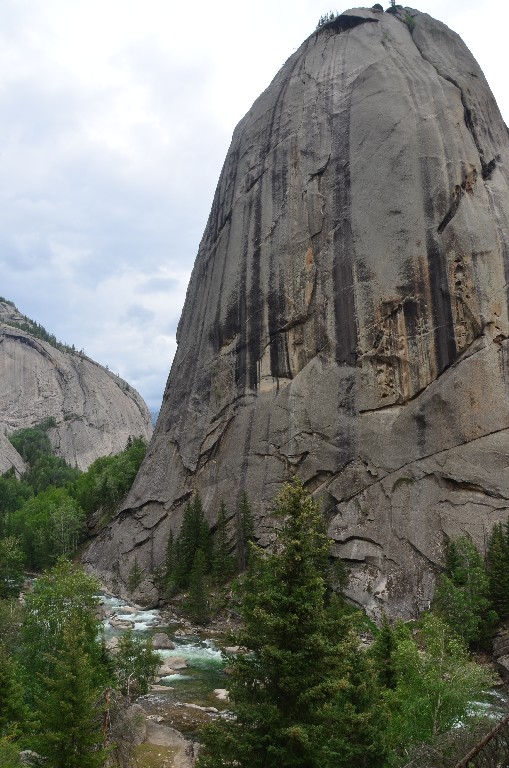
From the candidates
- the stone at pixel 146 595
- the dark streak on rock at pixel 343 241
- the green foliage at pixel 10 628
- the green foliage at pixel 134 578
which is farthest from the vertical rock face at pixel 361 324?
the green foliage at pixel 10 628

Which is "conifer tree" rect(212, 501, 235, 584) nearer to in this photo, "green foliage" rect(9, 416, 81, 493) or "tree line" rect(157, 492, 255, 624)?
"tree line" rect(157, 492, 255, 624)

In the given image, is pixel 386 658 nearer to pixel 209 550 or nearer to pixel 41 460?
pixel 209 550

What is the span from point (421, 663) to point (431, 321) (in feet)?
101

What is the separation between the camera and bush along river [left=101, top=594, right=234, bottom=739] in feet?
70.7

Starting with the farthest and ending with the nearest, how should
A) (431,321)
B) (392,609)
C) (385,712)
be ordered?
(431,321)
(392,609)
(385,712)

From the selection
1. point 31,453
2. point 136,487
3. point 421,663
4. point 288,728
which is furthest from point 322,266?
point 31,453

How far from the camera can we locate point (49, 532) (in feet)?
203

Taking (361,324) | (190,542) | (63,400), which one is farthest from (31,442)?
(361,324)

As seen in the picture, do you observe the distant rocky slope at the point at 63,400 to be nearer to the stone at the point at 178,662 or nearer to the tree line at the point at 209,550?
the tree line at the point at 209,550

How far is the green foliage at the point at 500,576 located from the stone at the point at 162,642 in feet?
55.3

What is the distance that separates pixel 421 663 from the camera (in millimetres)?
16031

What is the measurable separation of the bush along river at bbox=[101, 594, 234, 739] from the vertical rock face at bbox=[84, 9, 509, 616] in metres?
8.87

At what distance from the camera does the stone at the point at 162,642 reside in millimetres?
30844

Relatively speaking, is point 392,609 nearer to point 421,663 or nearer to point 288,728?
point 421,663
